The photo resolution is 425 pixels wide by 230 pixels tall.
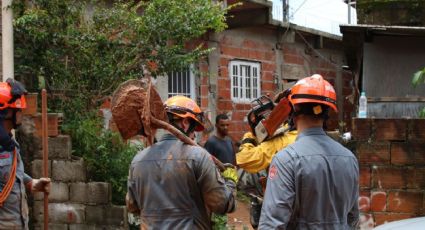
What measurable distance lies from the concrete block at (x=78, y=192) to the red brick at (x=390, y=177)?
10.2 feet

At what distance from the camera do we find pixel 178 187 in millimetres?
3408

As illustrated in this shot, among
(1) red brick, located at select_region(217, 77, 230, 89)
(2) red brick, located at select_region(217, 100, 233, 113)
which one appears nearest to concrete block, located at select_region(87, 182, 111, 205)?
(2) red brick, located at select_region(217, 100, 233, 113)

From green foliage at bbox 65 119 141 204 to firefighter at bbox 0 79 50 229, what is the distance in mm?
1989

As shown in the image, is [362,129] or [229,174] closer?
[229,174]

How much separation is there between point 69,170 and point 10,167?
1.91 metres

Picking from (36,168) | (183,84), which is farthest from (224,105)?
(36,168)

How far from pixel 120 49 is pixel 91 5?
3.80ft

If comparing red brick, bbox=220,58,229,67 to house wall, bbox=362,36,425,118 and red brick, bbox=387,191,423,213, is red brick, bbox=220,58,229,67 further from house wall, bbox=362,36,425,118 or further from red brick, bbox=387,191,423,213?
red brick, bbox=387,191,423,213

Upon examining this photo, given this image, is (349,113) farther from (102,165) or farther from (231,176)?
(231,176)

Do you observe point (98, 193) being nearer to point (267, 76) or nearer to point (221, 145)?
point (221, 145)

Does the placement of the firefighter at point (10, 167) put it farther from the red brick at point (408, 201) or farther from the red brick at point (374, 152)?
the red brick at point (408, 201)

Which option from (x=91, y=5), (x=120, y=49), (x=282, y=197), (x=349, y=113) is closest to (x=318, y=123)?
(x=282, y=197)

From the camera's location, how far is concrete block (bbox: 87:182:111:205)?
6.19m

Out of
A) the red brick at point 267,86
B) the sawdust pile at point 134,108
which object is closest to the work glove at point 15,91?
the sawdust pile at point 134,108
